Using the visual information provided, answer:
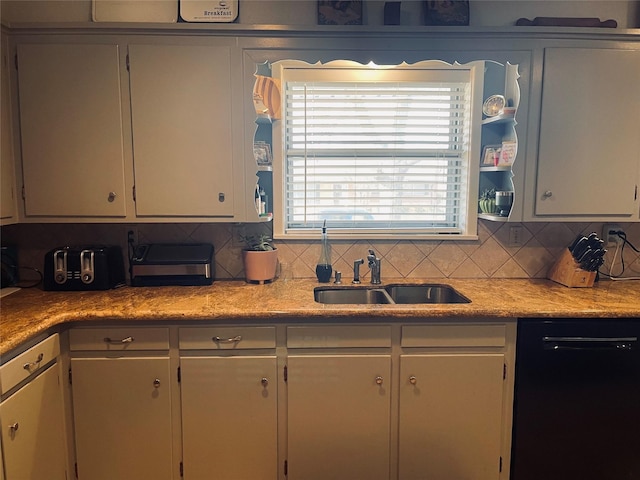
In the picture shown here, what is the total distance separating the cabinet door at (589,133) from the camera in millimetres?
2213

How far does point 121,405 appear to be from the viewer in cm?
199

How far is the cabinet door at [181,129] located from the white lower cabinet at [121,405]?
67cm

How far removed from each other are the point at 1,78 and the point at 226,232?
1.31 m

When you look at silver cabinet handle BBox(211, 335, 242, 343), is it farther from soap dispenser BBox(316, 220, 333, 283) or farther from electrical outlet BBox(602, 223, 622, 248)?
electrical outlet BBox(602, 223, 622, 248)

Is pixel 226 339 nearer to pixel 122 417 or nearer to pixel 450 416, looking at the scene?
pixel 122 417

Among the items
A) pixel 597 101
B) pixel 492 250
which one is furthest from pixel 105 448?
pixel 597 101

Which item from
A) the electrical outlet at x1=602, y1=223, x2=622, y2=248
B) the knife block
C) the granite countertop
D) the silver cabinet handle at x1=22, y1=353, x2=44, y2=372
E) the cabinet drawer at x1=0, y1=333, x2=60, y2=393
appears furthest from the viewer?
the electrical outlet at x1=602, y1=223, x2=622, y2=248

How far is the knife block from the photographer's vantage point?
238 cm

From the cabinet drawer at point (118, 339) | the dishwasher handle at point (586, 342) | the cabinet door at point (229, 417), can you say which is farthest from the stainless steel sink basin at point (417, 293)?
the cabinet drawer at point (118, 339)

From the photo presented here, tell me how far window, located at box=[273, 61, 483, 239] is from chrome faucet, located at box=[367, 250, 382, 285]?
0.20 meters

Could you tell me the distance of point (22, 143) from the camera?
2180 mm

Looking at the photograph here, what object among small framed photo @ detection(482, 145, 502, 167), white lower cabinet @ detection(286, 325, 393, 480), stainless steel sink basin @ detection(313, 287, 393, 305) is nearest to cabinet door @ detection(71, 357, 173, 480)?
white lower cabinet @ detection(286, 325, 393, 480)

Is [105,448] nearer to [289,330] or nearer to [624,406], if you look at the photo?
[289,330]

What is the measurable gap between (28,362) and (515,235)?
2.52m
